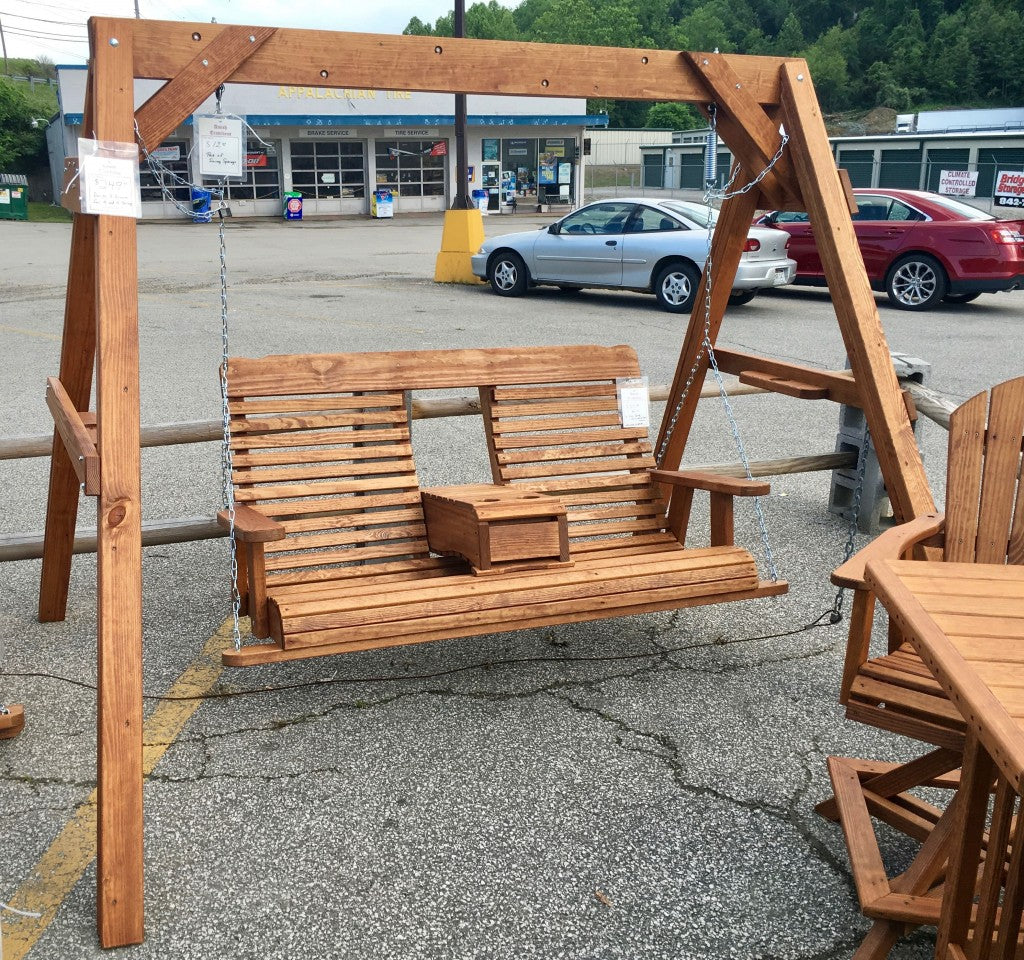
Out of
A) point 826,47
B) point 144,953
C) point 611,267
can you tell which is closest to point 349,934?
point 144,953

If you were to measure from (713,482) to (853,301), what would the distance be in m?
0.87

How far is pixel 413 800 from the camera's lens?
131 inches

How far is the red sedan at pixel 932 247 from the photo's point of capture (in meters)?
14.5

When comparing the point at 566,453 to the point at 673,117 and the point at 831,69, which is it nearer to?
the point at 673,117

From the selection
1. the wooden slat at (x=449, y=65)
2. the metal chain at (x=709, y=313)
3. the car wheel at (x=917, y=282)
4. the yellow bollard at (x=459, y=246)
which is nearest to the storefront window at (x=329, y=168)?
the yellow bollard at (x=459, y=246)

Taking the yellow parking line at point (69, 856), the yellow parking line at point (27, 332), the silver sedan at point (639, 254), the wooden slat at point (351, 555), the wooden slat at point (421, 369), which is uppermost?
the silver sedan at point (639, 254)

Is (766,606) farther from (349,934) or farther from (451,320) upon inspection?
(451,320)

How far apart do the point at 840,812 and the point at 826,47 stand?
4519 inches

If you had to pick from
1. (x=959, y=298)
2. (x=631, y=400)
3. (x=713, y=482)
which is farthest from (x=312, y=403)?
(x=959, y=298)

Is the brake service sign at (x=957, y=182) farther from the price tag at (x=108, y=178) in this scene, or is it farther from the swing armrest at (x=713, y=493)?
the price tag at (x=108, y=178)

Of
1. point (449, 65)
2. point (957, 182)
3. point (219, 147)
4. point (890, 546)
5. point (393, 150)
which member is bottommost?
point (890, 546)

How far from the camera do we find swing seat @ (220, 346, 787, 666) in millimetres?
3625

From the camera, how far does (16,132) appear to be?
49.6 meters

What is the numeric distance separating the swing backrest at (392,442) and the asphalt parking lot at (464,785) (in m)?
0.49
